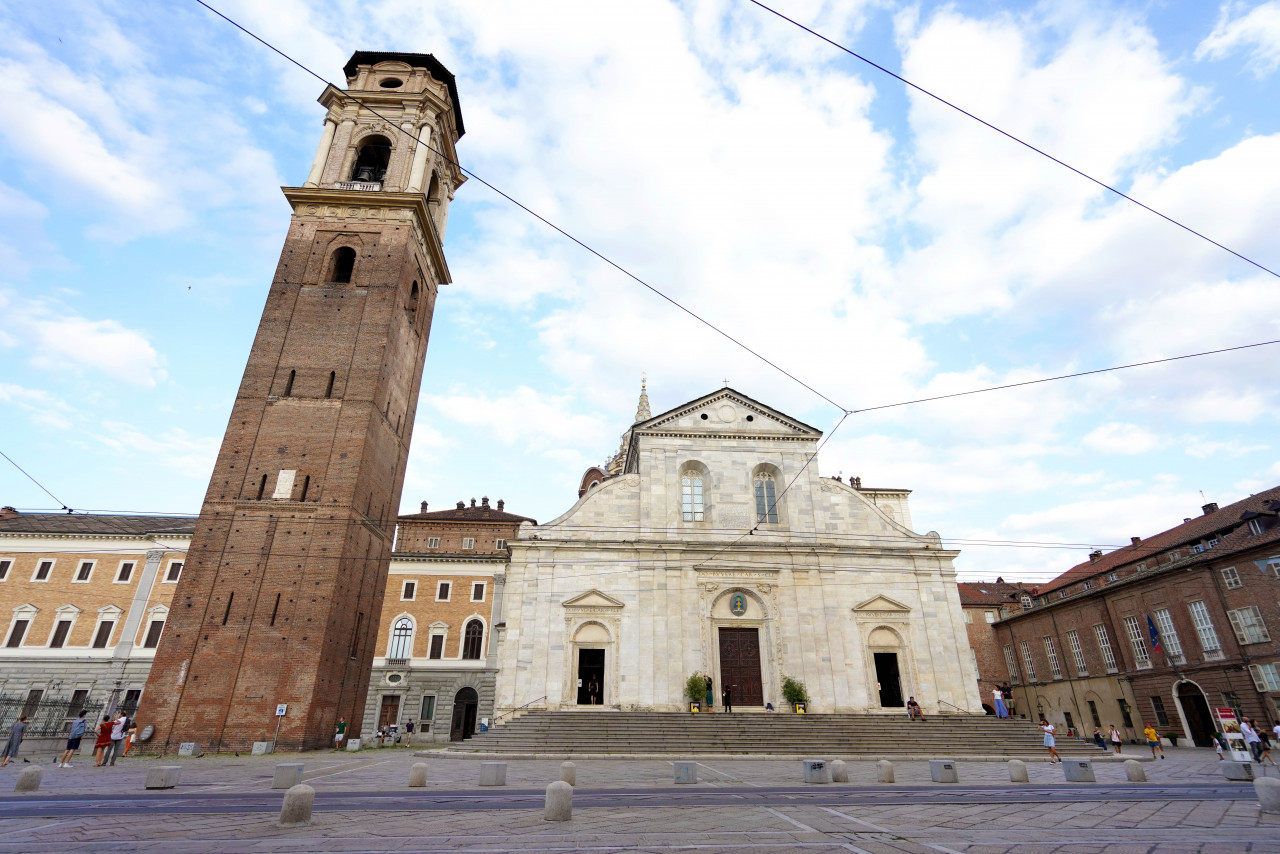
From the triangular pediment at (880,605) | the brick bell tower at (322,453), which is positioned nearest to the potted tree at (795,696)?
the triangular pediment at (880,605)

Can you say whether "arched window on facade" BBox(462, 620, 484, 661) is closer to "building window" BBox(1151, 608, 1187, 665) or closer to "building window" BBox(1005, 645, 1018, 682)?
"building window" BBox(1005, 645, 1018, 682)

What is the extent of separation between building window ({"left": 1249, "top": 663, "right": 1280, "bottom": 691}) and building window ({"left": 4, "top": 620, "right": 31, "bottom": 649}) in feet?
200

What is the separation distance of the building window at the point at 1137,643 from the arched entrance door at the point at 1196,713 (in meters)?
1.89

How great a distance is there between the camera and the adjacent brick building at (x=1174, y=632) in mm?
26547

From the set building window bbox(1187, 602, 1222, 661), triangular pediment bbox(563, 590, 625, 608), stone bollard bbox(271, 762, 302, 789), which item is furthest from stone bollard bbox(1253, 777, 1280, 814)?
building window bbox(1187, 602, 1222, 661)

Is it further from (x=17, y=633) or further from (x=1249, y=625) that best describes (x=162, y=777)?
(x=17, y=633)

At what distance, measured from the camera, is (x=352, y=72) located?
1412 inches

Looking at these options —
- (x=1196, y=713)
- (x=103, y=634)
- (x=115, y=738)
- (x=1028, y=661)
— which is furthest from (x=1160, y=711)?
(x=103, y=634)

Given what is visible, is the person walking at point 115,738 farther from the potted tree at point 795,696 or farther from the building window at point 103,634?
the building window at point 103,634

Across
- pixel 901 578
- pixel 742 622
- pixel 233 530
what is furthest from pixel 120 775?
pixel 901 578

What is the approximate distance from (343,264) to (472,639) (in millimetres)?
22925

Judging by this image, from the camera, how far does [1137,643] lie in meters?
32.6

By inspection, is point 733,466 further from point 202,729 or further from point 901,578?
point 202,729

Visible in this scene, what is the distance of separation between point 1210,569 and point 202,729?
132ft
